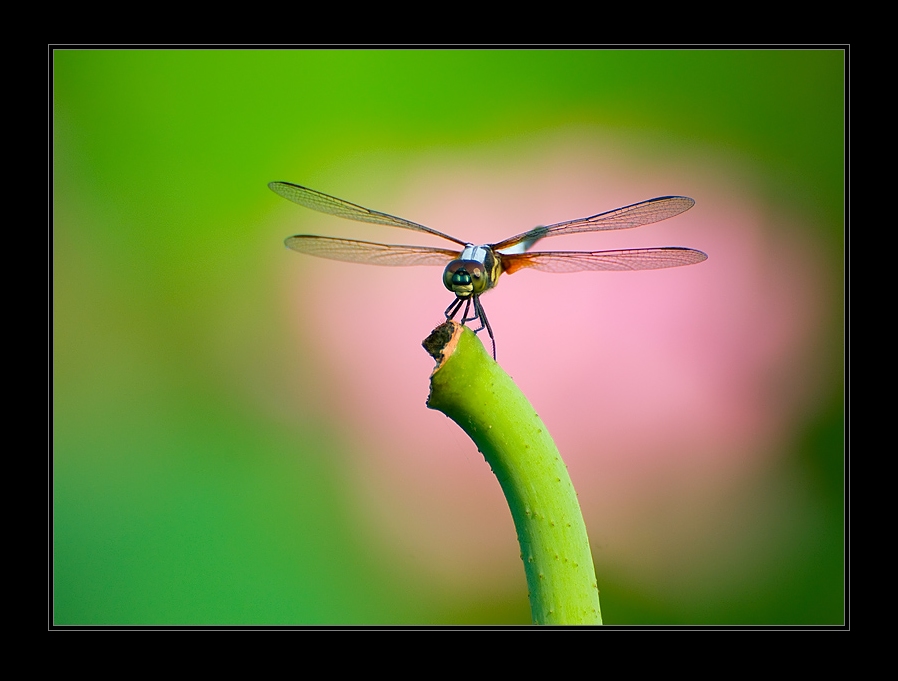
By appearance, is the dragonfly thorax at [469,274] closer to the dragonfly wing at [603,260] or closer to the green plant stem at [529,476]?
the dragonfly wing at [603,260]

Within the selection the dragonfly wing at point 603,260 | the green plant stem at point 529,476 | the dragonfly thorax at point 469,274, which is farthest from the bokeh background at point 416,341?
the green plant stem at point 529,476

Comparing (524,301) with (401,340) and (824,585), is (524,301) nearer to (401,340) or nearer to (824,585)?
(401,340)

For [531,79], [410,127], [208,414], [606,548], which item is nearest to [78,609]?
[208,414]

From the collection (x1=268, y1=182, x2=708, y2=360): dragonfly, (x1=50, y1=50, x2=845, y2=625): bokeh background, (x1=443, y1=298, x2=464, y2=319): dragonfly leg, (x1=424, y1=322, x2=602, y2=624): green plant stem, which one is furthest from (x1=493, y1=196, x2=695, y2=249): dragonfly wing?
(x1=424, y1=322, x2=602, y2=624): green plant stem

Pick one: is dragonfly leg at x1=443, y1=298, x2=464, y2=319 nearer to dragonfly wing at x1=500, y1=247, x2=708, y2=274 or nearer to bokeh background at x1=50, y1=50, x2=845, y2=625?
dragonfly wing at x1=500, y1=247, x2=708, y2=274

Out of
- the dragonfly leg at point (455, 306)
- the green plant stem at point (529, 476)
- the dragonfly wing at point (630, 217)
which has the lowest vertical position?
the green plant stem at point (529, 476)

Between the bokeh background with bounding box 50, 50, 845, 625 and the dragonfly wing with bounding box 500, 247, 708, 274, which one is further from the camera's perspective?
the bokeh background with bounding box 50, 50, 845, 625

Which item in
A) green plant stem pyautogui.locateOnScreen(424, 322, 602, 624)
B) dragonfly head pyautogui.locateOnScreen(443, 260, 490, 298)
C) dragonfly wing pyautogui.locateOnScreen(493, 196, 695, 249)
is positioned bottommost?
green plant stem pyautogui.locateOnScreen(424, 322, 602, 624)
